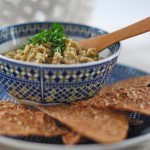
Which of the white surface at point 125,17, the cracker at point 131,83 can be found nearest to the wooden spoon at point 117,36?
the cracker at point 131,83

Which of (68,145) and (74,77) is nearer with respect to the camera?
(68,145)

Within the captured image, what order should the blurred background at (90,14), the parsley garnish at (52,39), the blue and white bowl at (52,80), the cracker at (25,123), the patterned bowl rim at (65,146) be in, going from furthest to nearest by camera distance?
1. the blurred background at (90,14)
2. the parsley garnish at (52,39)
3. the blue and white bowl at (52,80)
4. the cracker at (25,123)
5. the patterned bowl rim at (65,146)

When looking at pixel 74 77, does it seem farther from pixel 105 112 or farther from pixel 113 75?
pixel 113 75

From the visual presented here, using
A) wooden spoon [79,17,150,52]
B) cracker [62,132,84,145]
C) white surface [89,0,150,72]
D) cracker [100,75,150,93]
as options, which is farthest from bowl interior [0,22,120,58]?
white surface [89,0,150,72]

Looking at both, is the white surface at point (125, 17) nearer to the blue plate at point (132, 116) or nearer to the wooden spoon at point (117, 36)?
the blue plate at point (132, 116)

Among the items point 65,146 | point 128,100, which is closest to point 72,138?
point 65,146

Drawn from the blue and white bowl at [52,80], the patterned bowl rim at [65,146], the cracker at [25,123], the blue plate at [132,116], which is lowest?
the blue plate at [132,116]

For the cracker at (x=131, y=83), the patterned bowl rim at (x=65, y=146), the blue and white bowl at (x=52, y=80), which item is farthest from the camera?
the cracker at (x=131, y=83)

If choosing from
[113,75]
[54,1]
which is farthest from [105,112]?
[54,1]
